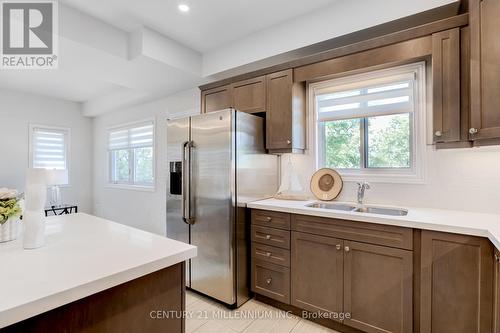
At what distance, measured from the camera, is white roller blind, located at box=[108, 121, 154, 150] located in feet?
15.0

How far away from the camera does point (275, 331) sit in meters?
2.03

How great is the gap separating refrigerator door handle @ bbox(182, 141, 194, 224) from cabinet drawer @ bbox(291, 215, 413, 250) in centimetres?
111

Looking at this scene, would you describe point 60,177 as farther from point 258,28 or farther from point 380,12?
point 380,12

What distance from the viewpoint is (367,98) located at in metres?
2.44

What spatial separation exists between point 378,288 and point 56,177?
212 cm

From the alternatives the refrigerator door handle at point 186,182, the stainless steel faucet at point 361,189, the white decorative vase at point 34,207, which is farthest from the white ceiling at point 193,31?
the white decorative vase at point 34,207

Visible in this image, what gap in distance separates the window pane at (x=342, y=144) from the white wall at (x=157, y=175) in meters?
2.04

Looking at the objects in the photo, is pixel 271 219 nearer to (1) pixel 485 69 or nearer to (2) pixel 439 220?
(2) pixel 439 220

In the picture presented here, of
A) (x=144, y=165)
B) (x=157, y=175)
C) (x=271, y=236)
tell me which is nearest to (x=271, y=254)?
(x=271, y=236)

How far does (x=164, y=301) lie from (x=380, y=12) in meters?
2.63

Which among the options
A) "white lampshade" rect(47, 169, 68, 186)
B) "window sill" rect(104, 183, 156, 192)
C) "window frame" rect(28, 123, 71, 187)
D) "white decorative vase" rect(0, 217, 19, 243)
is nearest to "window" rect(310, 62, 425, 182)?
"white lampshade" rect(47, 169, 68, 186)

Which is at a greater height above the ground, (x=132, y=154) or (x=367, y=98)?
(x=367, y=98)

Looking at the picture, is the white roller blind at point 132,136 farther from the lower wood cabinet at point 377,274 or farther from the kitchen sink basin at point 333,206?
the kitchen sink basin at point 333,206

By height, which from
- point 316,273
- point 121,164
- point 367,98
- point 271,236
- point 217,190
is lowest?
point 316,273
